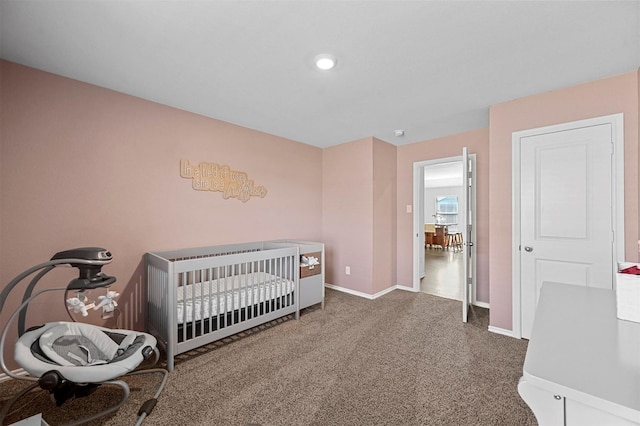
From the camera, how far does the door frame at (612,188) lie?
2033 mm

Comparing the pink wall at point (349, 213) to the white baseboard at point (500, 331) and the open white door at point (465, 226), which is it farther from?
the white baseboard at point (500, 331)

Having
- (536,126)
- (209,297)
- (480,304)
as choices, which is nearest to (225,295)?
(209,297)

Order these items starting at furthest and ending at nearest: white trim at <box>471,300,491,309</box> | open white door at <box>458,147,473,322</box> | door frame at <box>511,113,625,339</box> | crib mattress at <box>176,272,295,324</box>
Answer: white trim at <box>471,300,491,309</box> < open white door at <box>458,147,473,322</box> < crib mattress at <box>176,272,295,324</box> < door frame at <box>511,113,625,339</box>

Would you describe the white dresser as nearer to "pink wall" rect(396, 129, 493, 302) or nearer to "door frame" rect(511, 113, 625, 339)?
"door frame" rect(511, 113, 625, 339)

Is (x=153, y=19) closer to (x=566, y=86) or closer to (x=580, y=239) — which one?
(x=566, y=86)

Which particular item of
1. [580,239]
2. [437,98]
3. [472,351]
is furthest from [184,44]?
[580,239]

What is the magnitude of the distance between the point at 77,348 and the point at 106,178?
138 cm

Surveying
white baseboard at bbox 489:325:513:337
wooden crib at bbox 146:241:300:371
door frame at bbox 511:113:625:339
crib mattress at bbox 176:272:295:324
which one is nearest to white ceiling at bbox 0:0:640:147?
door frame at bbox 511:113:625:339

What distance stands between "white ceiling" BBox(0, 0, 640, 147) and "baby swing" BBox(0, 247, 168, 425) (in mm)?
1358

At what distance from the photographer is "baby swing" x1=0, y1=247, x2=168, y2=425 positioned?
4.44ft

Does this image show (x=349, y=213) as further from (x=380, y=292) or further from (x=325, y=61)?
(x=325, y=61)

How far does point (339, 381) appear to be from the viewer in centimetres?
186

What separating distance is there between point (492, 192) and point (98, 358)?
141 inches

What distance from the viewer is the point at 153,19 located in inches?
57.9
